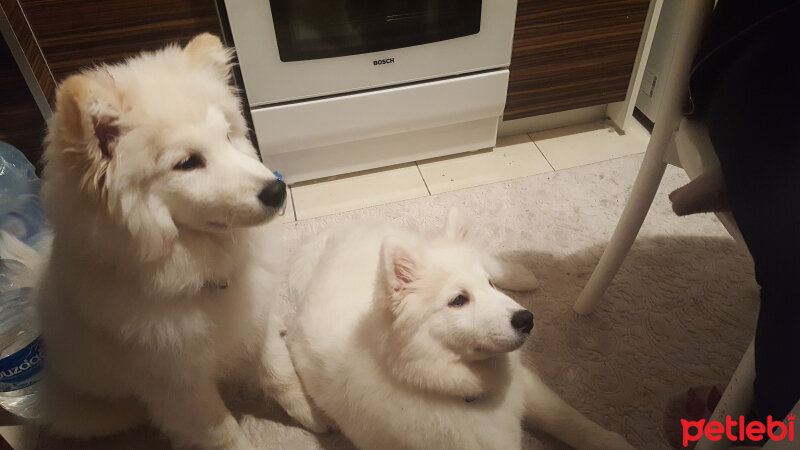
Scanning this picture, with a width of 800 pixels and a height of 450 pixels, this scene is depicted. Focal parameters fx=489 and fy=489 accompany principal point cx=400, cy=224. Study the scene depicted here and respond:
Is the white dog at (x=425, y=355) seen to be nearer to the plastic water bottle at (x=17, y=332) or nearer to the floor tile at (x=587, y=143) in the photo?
the plastic water bottle at (x=17, y=332)

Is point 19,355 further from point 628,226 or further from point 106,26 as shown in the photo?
point 628,226

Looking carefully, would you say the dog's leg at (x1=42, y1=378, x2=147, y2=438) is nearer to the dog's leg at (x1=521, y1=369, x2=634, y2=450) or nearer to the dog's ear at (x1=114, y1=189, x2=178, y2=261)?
the dog's ear at (x1=114, y1=189, x2=178, y2=261)

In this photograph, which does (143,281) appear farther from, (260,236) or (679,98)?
(679,98)

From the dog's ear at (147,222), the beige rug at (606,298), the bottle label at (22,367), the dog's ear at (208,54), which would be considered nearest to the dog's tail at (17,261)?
the bottle label at (22,367)

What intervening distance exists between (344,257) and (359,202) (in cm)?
66

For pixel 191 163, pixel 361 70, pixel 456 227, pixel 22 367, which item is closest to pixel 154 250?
pixel 191 163

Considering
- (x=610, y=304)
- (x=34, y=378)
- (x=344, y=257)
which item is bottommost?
(x=610, y=304)

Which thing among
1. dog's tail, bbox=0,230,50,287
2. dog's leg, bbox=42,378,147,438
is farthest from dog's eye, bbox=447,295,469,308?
dog's tail, bbox=0,230,50,287

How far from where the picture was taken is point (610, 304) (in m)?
1.54

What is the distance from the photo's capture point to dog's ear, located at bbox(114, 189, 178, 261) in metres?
0.79

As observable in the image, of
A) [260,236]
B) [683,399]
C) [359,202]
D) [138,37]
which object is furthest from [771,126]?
[138,37]

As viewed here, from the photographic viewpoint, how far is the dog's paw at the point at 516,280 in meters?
1.55

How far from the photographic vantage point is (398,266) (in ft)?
3.03

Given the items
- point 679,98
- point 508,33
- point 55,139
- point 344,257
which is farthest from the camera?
point 508,33
